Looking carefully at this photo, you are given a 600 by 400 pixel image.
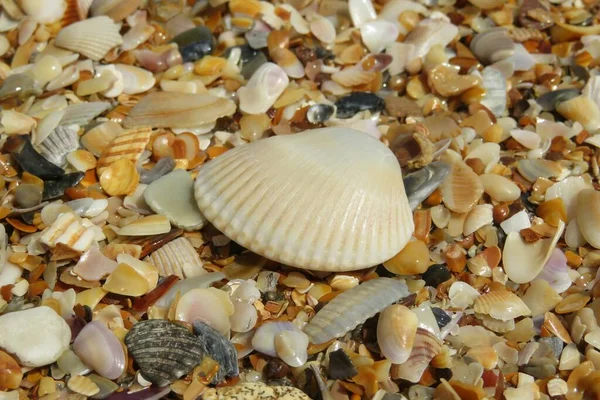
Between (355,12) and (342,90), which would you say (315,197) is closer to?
(342,90)

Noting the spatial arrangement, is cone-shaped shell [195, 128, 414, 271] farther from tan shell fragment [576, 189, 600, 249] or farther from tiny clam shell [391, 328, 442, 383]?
tan shell fragment [576, 189, 600, 249]

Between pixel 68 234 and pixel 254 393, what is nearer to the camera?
pixel 254 393

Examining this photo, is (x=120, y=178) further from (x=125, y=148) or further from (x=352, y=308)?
(x=352, y=308)

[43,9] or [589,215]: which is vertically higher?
[43,9]

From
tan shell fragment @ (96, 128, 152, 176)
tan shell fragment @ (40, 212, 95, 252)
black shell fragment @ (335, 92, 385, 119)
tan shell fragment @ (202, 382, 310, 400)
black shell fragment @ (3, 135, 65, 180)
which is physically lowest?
tan shell fragment @ (202, 382, 310, 400)

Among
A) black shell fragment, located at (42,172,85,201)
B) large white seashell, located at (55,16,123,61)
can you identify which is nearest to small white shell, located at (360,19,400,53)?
large white seashell, located at (55,16,123,61)

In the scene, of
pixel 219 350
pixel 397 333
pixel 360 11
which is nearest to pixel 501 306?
pixel 397 333
